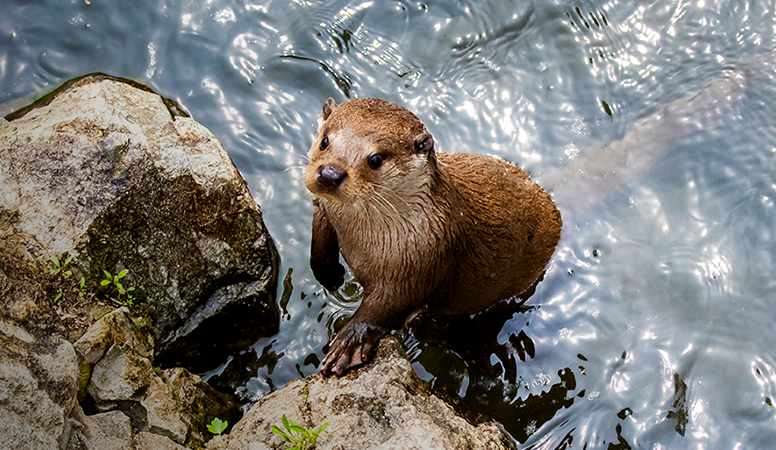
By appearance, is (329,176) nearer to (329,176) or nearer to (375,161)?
(329,176)

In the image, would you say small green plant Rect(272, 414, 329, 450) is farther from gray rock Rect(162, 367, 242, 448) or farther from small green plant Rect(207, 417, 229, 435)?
gray rock Rect(162, 367, 242, 448)

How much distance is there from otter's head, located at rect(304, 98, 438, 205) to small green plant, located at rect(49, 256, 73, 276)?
1105 millimetres

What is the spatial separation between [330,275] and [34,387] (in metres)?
1.66

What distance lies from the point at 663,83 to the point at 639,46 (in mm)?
355

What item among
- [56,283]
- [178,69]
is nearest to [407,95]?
[178,69]

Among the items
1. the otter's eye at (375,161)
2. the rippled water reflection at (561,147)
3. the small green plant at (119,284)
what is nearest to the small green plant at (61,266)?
the small green plant at (119,284)

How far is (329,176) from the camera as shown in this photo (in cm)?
211

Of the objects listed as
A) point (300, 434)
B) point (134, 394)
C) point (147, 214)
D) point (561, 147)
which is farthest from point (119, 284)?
point (561, 147)

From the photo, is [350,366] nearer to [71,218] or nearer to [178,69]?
[71,218]

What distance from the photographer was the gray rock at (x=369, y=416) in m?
2.15

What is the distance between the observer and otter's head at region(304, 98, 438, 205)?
218cm

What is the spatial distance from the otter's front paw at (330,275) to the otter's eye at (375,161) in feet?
3.53

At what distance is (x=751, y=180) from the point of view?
12.8 ft

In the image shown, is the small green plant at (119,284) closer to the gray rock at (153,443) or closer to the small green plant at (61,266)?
the small green plant at (61,266)
